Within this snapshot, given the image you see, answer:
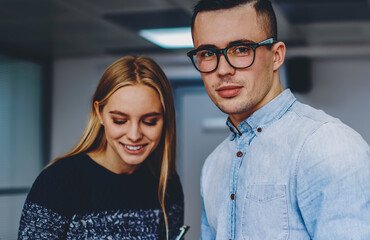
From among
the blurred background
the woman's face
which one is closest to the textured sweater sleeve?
the woman's face

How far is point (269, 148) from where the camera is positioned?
4.16 feet

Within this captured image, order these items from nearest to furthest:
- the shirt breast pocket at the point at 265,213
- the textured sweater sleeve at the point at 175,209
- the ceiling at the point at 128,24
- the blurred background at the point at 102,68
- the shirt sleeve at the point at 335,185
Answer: the shirt sleeve at the point at 335,185 < the shirt breast pocket at the point at 265,213 < the textured sweater sleeve at the point at 175,209 < the ceiling at the point at 128,24 < the blurred background at the point at 102,68

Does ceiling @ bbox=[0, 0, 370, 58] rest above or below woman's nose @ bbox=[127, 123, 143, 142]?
above

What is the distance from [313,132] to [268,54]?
0.26m

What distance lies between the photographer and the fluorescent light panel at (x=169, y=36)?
428 centimetres

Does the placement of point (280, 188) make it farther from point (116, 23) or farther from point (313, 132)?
point (116, 23)

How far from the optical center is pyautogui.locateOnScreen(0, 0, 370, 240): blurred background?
3918mm

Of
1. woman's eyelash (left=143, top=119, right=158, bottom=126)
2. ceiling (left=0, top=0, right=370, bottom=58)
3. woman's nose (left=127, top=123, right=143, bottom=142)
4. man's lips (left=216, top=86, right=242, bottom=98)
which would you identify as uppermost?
ceiling (left=0, top=0, right=370, bottom=58)

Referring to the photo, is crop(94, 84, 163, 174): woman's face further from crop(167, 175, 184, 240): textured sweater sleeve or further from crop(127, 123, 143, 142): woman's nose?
crop(167, 175, 184, 240): textured sweater sleeve

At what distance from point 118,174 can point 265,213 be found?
0.75 metres

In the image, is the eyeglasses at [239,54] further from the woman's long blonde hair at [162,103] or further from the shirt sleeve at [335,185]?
the woman's long blonde hair at [162,103]

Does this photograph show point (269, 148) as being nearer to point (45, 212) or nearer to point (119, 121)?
point (119, 121)

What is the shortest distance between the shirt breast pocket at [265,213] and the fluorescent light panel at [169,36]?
123 inches

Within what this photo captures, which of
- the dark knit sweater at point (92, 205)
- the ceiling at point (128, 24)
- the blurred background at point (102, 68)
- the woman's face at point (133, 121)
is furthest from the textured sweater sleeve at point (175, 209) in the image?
the blurred background at point (102, 68)
